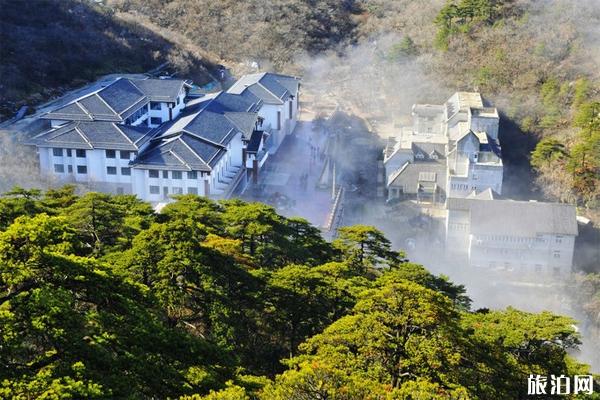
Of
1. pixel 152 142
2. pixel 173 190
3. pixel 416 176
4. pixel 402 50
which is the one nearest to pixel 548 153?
pixel 416 176

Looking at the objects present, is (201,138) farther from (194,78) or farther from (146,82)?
(194,78)

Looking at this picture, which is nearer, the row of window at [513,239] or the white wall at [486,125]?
the row of window at [513,239]

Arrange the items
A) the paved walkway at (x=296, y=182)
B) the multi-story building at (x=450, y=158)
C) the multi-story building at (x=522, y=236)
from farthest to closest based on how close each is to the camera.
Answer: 1. the multi-story building at (x=450, y=158)
2. the paved walkway at (x=296, y=182)
3. the multi-story building at (x=522, y=236)

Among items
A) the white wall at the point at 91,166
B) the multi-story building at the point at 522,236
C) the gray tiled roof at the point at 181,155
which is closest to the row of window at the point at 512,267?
the multi-story building at the point at 522,236

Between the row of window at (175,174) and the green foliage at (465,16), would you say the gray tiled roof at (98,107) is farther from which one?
the green foliage at (465,16)

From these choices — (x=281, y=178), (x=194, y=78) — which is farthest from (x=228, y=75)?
(x=281, y=178)
